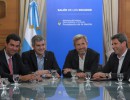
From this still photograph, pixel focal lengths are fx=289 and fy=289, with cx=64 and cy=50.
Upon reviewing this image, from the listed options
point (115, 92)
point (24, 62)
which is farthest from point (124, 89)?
point (24, 62)

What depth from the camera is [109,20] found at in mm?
6609

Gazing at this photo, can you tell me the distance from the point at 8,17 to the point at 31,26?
0.76 meters

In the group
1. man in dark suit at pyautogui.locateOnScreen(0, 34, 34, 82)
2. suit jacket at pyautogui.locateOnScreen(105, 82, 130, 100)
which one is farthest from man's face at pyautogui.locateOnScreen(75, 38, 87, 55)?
suit jacket at pyautogui.locateOnScreen(105, 82, 130, 100)

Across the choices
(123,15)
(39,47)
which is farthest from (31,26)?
(123,15)

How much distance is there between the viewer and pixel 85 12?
259 inches

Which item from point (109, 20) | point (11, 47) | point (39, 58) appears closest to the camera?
point (11, 47)

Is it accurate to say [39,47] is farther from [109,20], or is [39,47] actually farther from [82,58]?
[109,20]

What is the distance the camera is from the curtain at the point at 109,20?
661 centimetres

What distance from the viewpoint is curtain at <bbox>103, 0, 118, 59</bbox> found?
6.61m

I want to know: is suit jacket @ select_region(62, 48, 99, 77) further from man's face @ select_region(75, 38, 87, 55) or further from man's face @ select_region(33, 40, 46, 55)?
man's face @ select_region(33, 40, 46, 55)

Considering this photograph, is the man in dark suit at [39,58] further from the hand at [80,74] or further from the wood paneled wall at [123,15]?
the wood paneled wall at [123,15]

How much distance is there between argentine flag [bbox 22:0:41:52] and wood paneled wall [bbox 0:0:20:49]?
0.48m

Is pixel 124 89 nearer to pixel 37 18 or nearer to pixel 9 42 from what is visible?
pixel 9 42

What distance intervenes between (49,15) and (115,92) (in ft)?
13.1
